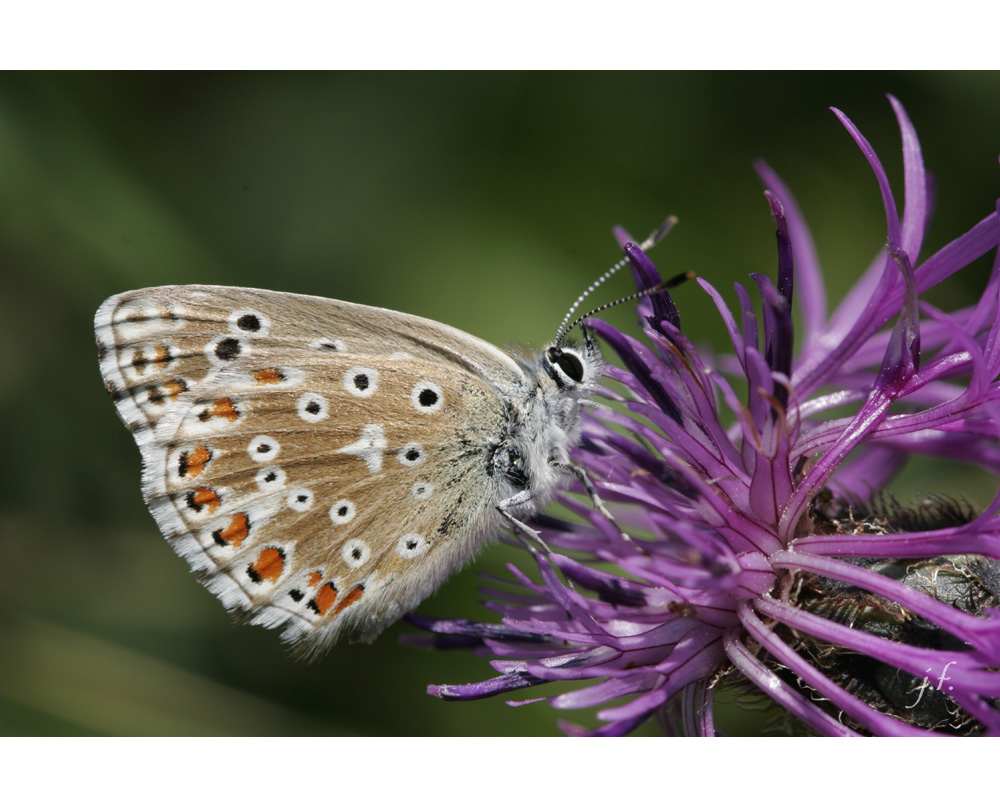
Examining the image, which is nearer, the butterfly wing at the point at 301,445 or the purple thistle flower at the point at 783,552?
the purple thistle flower at the point at 783,552

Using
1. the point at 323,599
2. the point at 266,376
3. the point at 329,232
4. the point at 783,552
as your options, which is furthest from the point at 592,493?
the point at 329,232

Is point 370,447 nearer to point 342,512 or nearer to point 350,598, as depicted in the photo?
point 342,512

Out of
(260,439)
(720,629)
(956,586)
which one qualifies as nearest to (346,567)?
(260,439)

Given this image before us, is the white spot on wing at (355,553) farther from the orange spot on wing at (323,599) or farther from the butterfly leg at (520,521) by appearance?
the butterfly leg at (520,521)

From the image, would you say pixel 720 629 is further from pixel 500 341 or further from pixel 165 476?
pixel 500 341

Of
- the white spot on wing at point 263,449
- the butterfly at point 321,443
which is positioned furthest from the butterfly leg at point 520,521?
the white spot on wing at point 263,449

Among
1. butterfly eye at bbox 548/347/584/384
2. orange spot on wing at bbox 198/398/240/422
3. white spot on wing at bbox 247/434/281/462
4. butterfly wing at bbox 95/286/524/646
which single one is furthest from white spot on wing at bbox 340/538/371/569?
butterfly eye at bbox 548/347/584/384
